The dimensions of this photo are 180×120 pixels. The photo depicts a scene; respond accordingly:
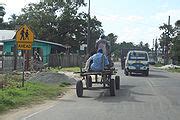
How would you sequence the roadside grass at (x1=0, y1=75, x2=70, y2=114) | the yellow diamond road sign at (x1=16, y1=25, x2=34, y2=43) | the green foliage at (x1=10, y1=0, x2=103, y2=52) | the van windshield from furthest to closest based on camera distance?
the green foliage at (x1=10, y1=0, x2=103, y2=52)
the van windshield
the yellow diamond road sign at (x1=16, y1=25, x2=34, y2=43)
the roadside grass at (x1=0, y1=75, x2=70, y2=114)

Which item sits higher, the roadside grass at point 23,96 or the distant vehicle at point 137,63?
the distant vehicle at point 137,63

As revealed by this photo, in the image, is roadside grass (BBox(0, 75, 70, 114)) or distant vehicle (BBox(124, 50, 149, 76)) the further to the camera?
distant vehicle (BBox(124, 50, 149, 76))

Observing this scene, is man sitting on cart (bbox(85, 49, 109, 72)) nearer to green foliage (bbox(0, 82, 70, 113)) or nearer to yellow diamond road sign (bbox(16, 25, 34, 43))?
green foliage (bbox(0, 82, 70, 113))

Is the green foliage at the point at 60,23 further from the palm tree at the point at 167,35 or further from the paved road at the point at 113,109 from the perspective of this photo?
the paved road at the point at 113,109

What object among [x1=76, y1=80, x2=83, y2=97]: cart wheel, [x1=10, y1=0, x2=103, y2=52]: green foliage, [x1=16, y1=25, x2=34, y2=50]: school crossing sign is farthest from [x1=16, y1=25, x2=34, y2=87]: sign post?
[x1=10, y1=0, x2=103, y2=52]: green foliage

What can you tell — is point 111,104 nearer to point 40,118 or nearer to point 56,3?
point 40,118

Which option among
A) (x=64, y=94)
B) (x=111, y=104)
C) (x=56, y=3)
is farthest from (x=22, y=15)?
(x=111, y=104)

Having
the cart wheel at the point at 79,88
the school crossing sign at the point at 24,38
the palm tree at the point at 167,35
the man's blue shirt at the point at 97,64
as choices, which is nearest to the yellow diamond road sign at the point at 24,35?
the school crossing sign at the point at 24,38

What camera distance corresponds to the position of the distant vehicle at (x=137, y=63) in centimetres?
3662

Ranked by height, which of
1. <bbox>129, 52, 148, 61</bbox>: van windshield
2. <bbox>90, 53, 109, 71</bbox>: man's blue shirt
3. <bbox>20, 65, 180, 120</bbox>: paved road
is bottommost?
<bbox>20, 65, 180, 120</bbox>: paved road

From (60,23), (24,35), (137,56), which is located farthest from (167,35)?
(24,35)

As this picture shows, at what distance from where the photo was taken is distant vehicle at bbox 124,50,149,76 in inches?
1442

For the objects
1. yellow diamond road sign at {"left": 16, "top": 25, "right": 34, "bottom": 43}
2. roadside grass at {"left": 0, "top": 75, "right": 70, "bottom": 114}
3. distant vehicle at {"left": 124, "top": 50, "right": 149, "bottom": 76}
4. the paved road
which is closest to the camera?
the paved road

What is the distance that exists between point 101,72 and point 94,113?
18.3 ft
